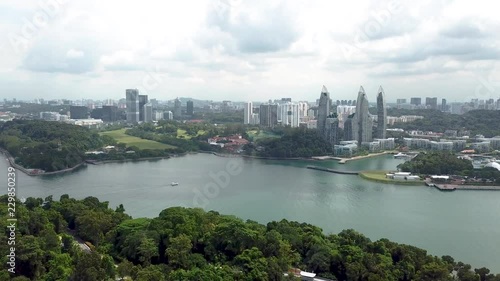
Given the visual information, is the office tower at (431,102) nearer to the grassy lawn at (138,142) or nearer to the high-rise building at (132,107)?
the high-rise building at (132,107)

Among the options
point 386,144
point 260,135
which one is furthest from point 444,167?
point 260,135

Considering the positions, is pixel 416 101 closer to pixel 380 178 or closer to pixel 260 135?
pixel 260 135

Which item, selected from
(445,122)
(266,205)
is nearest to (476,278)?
(266,205)

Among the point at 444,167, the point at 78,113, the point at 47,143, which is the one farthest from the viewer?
the point at 78,113

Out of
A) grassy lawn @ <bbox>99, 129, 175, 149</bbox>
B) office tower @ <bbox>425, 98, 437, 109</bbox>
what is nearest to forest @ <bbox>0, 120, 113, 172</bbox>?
grassy lawn @ <bbox>99, 129, 175, 149</bbox>

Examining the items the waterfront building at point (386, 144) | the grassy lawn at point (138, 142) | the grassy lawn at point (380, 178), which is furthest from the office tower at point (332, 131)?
the grassy lawn at point (138, 142)
